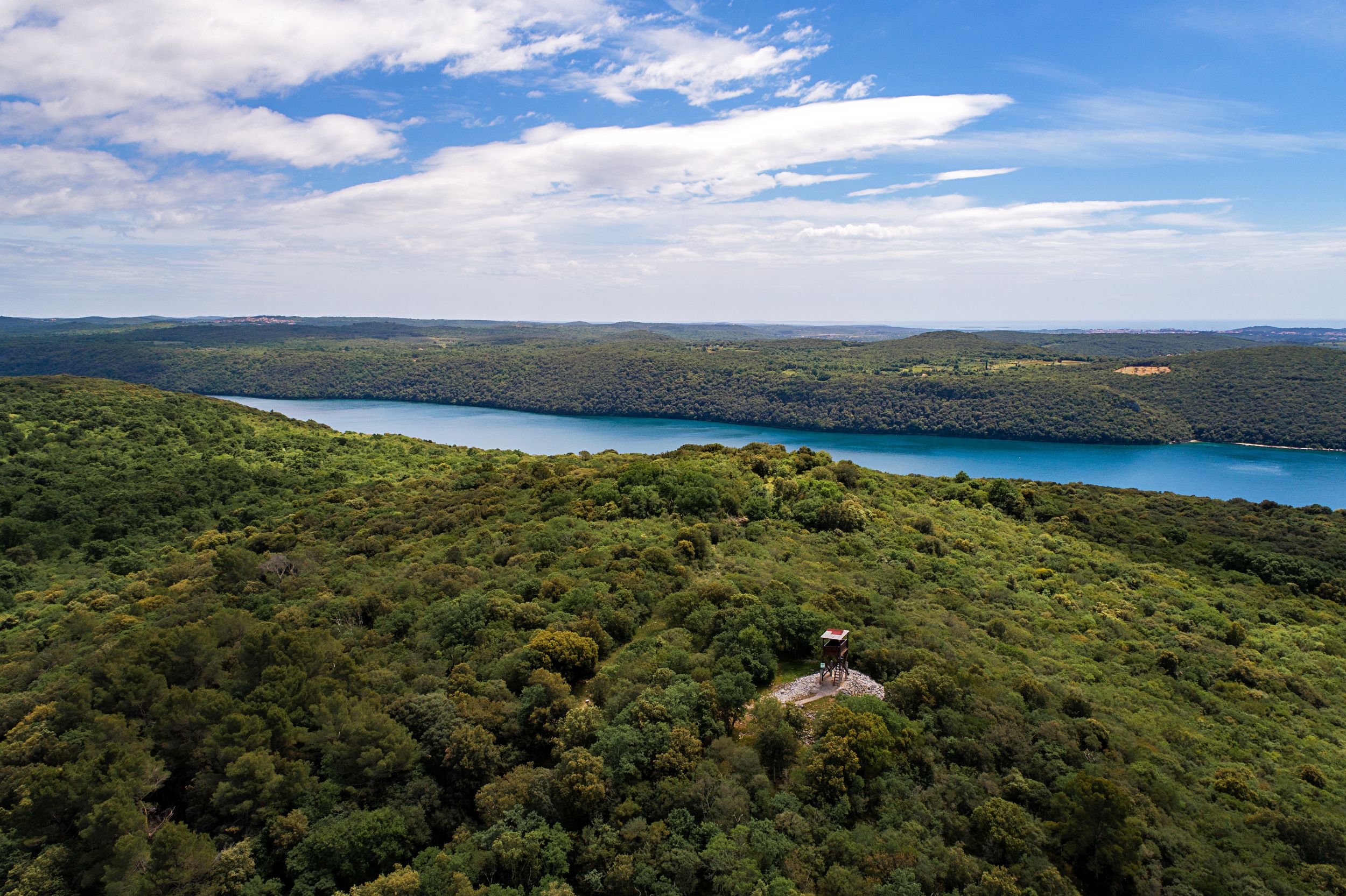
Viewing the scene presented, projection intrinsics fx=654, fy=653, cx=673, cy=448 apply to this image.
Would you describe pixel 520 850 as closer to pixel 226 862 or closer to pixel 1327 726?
pixel 226 862

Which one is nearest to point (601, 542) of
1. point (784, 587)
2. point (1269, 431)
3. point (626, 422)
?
point (784, 587)

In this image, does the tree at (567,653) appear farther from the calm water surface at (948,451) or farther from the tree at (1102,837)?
the calm water surface at (948,451)

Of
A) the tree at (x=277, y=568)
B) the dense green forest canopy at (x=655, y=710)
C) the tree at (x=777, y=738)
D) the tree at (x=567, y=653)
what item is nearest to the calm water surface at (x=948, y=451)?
the tree at (x=277, y=568)

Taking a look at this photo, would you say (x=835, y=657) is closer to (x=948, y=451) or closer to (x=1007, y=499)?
(x=1007, y=499)

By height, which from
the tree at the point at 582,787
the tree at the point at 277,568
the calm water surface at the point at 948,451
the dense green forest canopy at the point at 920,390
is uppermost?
the dense green forest canopy at the point at 920,390

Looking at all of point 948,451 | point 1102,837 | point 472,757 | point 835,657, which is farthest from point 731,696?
point 948,451

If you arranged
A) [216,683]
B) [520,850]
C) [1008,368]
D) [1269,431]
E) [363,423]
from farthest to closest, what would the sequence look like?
[1008,368] < [363,423] < [1269,431] < [216,683] < [520,850]
